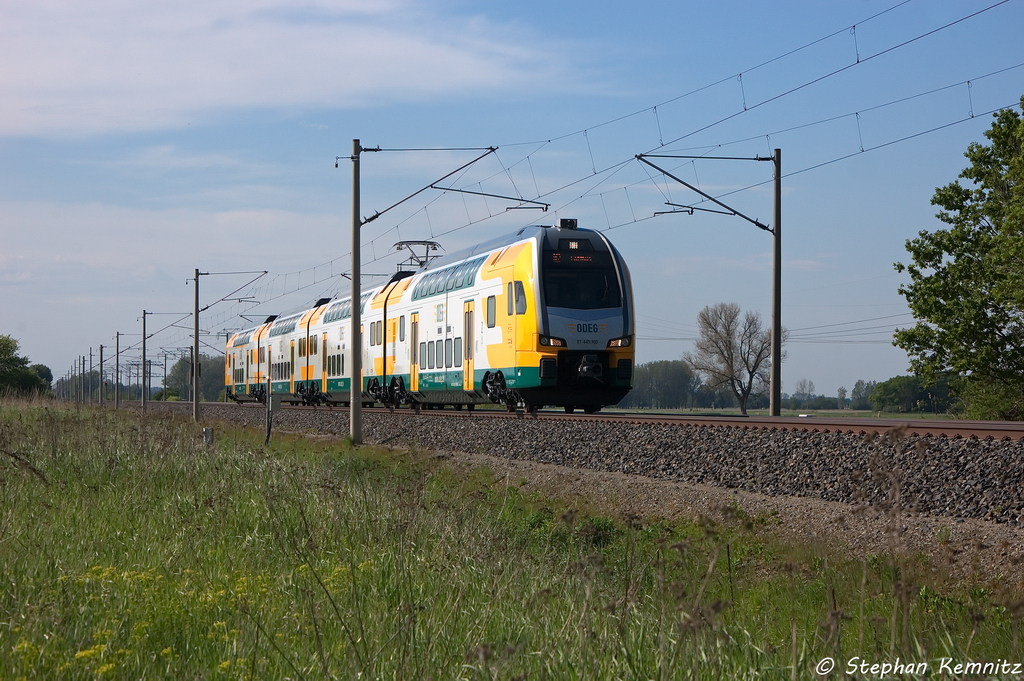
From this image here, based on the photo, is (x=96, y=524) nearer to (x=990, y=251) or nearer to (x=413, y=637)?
(x=413, y=637)

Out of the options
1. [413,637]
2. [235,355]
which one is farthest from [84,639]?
[235,355]

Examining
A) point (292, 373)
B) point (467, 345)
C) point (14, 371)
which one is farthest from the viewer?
point (14, 371)

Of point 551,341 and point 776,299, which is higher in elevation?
point 776,299

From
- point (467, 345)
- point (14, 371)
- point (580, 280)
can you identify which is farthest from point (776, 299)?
point (14, 371)

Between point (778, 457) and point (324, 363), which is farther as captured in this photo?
point (324, 363)

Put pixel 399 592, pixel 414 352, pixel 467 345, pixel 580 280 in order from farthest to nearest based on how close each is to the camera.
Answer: pixel 414 352 < pixel 467 345 < pixel 580 280 < pixel 399 592

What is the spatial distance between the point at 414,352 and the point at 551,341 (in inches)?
324

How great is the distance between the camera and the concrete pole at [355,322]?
20.5 metres

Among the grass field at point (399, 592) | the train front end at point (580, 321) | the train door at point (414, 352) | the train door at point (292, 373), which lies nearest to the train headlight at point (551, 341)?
the train front end at point (580, 321)

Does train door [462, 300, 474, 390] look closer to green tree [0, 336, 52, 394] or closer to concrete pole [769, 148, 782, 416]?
concrete pole [769, 148, 782, 416]

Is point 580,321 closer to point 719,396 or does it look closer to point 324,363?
point 324,363

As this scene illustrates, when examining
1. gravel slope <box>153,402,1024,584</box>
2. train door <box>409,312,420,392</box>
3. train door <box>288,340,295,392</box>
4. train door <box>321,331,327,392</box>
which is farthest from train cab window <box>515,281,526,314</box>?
train door <box>288,340,295,392</box>

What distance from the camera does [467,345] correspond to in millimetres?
25031

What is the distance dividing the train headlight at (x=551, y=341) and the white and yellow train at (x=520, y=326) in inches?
0.8
